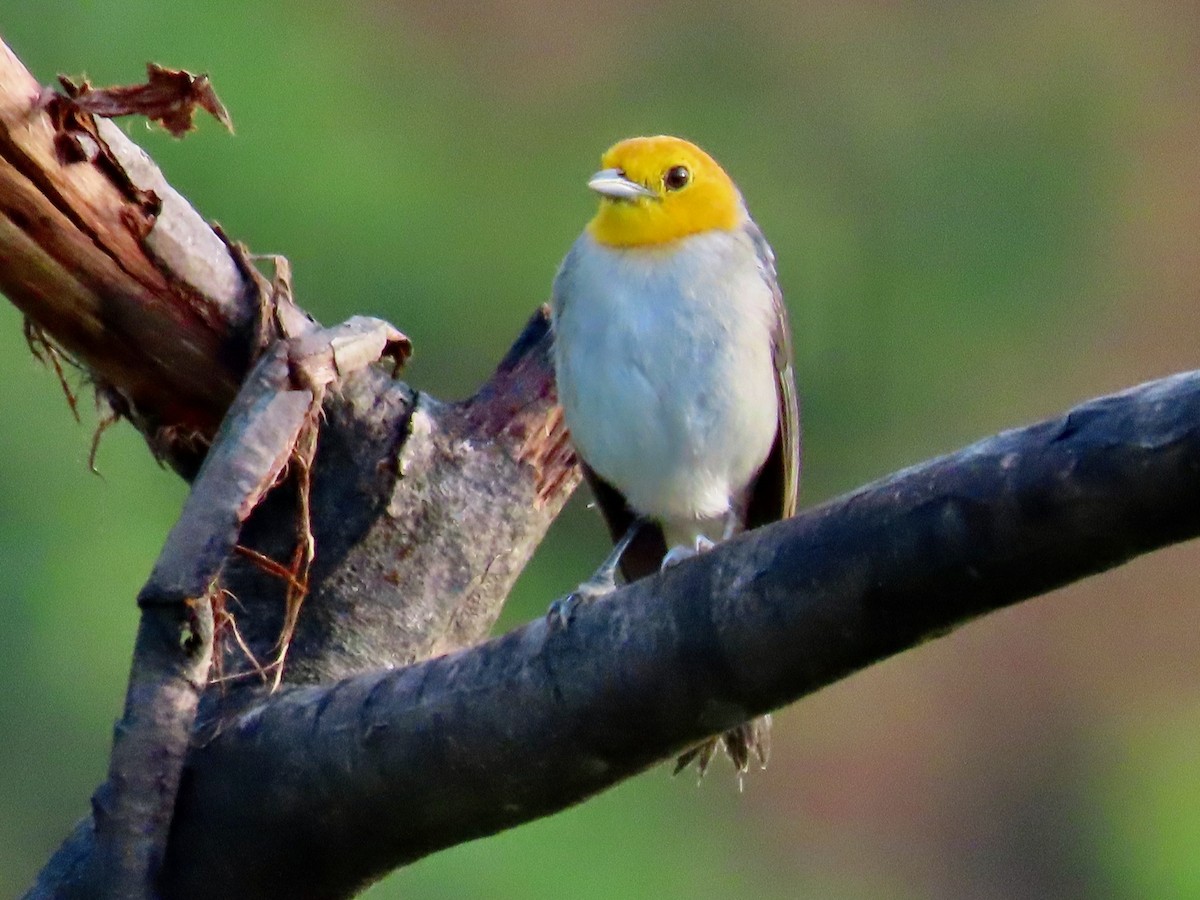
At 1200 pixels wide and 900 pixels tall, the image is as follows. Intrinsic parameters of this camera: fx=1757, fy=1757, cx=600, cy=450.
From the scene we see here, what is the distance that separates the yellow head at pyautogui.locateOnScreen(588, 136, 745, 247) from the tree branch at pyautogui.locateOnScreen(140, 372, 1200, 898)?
3.11 ft

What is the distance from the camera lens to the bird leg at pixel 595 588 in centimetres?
197

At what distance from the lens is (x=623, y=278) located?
2701mm

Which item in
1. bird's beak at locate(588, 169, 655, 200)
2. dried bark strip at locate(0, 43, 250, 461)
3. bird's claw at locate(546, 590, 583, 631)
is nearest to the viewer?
bird's claw at locate(546, 590, 583, 631)

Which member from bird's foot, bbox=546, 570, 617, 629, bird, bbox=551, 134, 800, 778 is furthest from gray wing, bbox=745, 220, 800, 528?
bird's foot, bbox=546, 570, 617, 629

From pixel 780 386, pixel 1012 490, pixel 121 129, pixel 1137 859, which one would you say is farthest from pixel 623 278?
pixel 1137 859

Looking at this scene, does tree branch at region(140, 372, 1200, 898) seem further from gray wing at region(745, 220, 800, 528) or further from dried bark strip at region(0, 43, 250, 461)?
gray wing at region(745, 220, 800, 528)

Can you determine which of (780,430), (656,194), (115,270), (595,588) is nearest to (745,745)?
(595,588)

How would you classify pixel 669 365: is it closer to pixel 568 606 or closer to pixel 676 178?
pixel 676 178

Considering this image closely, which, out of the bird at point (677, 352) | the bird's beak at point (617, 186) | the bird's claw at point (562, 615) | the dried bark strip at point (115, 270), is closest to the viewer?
the bird's claw at point (562, 615)

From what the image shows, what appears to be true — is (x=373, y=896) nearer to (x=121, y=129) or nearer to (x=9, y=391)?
(x=9, y=391)

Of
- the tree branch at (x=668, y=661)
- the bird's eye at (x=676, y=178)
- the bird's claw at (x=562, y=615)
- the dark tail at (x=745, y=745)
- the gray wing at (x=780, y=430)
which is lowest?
the tree branch at (x=668, y=661)

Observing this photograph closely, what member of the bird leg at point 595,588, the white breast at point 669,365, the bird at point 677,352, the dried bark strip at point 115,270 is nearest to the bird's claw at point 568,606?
the bird leg at point 595,588

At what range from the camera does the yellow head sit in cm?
279

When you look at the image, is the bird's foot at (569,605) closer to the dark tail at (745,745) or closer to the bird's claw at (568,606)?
the bird's claw at (568,606)
